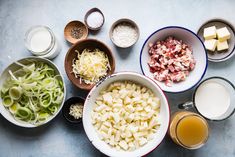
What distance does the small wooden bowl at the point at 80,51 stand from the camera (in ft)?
6.53

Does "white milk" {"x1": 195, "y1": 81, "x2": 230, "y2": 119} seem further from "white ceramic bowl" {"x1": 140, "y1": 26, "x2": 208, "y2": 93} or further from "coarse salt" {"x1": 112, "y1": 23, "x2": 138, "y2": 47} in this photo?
"coarse salt" {"x1": 112, "y1": 23, "x2": 138, "y2": 47}

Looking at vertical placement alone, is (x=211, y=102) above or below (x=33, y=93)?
below

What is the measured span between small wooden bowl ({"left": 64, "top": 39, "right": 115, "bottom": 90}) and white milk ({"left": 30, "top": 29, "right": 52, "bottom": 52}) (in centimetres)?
15

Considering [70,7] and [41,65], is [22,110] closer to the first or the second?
[41,65]

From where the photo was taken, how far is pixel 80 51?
6.68 ft

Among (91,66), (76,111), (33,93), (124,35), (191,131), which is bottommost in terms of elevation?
(191,131)

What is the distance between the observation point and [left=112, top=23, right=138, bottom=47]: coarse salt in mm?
2068

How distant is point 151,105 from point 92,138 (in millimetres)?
341

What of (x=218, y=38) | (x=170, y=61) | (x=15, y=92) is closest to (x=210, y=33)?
(x=218, y=38)

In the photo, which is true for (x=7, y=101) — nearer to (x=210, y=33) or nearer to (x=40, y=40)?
(x=40, y=40)

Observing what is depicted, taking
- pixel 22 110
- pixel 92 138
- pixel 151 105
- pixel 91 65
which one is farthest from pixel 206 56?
pixel 22 110

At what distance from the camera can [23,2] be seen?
217cm

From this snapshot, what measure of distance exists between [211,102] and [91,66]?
2.15 ft

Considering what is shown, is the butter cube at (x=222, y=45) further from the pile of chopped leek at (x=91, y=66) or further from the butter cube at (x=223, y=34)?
the pile of chopped leek at (x=91, y=66)
